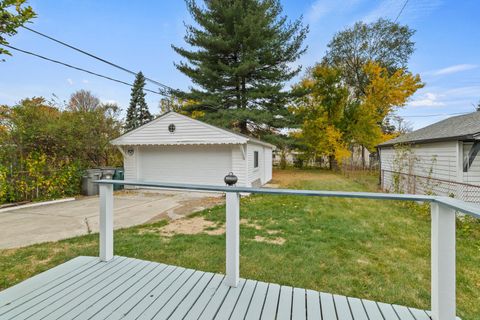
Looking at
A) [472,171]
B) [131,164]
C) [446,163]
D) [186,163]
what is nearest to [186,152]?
[186,163]

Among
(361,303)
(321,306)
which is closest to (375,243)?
(361,303)

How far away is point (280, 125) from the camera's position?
602 inches

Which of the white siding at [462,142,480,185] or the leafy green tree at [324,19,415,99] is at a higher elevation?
the leafy green tree at [324,19,415,99]

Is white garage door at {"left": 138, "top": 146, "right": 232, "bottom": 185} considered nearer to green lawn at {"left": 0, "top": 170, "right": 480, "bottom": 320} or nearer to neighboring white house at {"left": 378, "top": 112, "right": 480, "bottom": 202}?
green lawn at {"left": 0, "top": 170, "right": 480, "bottom": 320}

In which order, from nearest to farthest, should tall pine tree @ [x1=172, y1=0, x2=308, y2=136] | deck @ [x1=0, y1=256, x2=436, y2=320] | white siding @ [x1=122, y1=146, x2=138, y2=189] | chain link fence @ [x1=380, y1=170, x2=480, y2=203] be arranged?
deck @ [x1=0, y1=256, x2=436, y2=320]
chain link fence @ [x1=380, y1=170, x2=480, y2=203]
white siding @ [x1=122, y1=146, x2=138, y2=189]
tall pine tree @ [x1=172, y1=0, x2=308, y2=136]

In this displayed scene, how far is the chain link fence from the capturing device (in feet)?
18.8

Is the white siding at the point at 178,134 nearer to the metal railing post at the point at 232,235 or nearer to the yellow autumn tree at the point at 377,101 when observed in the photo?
the metal railing post at the point at 232,235

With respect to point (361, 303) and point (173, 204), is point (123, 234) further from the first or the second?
point (361, 303)

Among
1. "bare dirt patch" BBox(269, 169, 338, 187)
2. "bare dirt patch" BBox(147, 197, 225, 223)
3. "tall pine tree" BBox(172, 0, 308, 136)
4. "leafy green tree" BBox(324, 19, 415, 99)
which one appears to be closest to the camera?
"bare dirt patch" BBox(147, 197, 225, 223)

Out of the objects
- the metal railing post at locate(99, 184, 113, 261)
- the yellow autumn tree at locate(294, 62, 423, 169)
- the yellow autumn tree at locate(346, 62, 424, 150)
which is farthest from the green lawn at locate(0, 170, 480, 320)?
the yellow autumn tree at locate(346, 62, 424, 150)

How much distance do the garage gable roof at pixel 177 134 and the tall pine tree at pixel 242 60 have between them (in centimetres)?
491

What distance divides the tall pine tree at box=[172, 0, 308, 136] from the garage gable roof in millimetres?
4914

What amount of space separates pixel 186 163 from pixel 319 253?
7.39m

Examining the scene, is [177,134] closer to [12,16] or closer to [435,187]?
[12,16]
